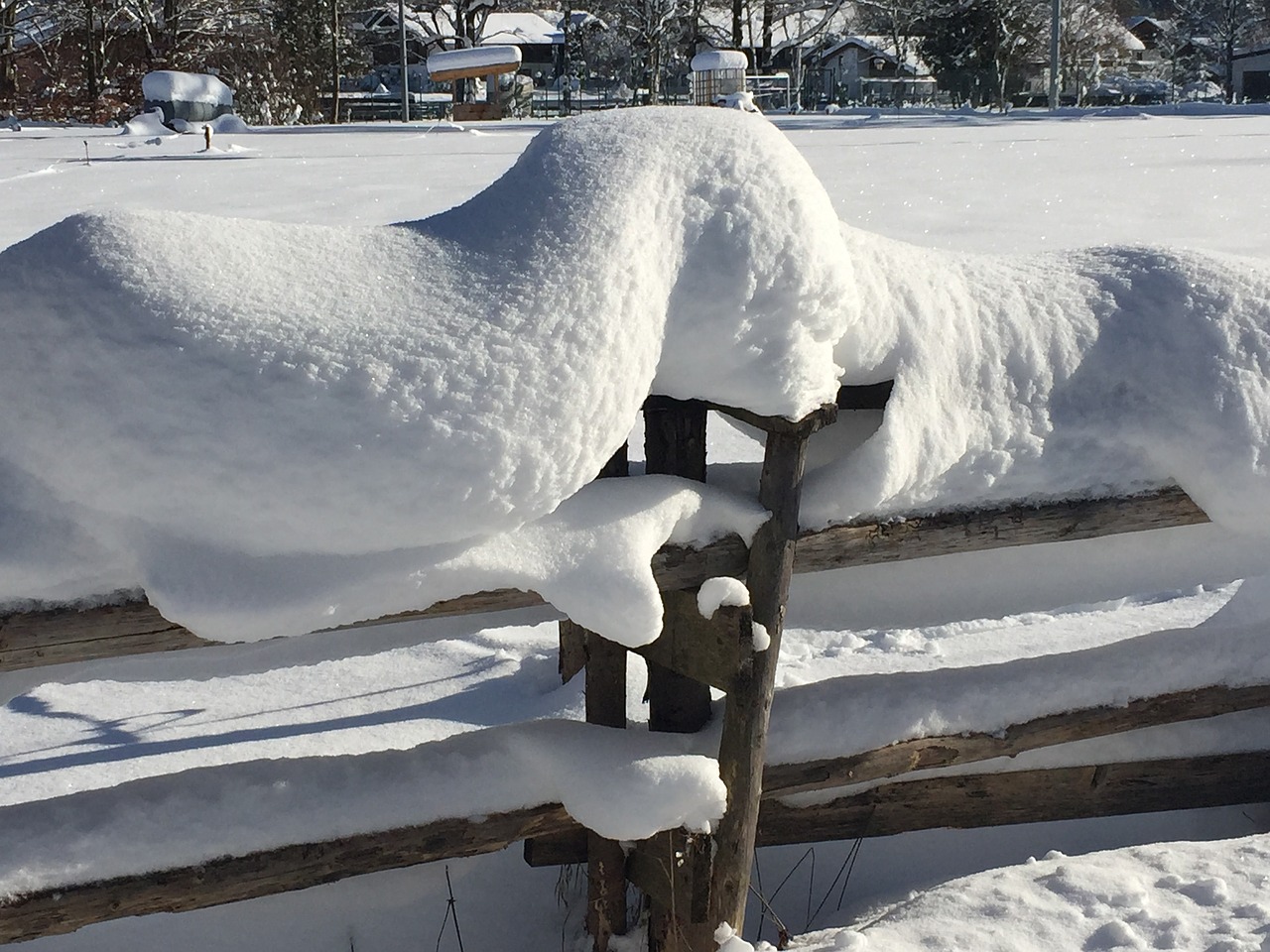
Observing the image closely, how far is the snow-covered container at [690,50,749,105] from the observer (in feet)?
103

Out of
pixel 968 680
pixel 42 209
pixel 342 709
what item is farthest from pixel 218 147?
pixel 968 680

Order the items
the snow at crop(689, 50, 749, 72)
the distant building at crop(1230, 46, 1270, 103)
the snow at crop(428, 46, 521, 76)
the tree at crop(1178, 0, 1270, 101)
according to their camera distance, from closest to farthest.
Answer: the snow at crop(689, 50, 749, 72), the snow at crop(428, 46, 521, 76), the distant building at crop(1230, 46, 1270, 103), the tree at crop(1178, 0, 1270, 101)

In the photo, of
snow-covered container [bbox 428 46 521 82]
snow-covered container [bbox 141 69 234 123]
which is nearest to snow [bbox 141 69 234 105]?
snow-covered container [bbox 141 69 234 123]

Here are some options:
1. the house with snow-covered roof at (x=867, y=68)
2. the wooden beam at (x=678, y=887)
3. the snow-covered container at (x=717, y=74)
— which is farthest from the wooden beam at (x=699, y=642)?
the house with snow-covered roof at (x=867, y=68)

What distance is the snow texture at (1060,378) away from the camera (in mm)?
2863

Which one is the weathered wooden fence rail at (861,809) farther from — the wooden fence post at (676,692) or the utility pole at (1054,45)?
the utility pole at (1054,45)

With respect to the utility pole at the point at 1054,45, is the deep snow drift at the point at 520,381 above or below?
below

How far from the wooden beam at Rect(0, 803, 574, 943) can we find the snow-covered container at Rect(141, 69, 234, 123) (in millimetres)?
27026

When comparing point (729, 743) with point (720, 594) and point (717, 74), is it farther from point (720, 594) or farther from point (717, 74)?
point (717, 74)

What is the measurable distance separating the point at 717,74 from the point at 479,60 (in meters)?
7.51

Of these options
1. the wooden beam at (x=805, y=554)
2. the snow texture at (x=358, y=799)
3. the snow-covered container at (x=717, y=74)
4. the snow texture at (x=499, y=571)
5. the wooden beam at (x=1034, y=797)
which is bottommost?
the wooden beam at (x=1034, y=797)

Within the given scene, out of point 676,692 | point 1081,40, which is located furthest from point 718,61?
point 676,692

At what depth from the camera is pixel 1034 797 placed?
373cm

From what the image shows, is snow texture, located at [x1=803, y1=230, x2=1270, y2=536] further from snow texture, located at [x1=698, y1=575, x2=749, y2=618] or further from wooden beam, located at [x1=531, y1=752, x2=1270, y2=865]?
wooden beam, located at [x1=531, y1=752, x2=1270, y2=865]
